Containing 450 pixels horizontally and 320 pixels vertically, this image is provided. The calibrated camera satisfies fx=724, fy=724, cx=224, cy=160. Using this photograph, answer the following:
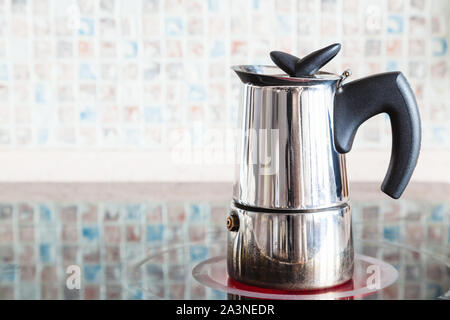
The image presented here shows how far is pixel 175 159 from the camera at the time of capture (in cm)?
159

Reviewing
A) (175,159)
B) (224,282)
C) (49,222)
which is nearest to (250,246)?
(224,282)

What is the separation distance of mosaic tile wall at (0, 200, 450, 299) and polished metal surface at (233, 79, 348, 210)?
11cm

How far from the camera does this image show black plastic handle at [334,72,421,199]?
0.69m

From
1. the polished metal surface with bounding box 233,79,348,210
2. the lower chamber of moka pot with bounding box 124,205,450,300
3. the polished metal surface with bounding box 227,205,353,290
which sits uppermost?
the polished metal surface with bounding box 233,79,348,210

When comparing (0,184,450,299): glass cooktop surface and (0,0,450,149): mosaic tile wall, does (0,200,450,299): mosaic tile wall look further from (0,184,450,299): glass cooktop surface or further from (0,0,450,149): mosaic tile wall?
(0,0,450,149): mosaic tile wall

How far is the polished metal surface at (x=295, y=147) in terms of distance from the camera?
694 millimetres

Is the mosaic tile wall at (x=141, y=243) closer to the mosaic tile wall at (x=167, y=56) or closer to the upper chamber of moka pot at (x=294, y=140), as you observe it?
the upper chamber of moka pot at (x=294, y=140)

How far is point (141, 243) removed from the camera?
0.89 meters

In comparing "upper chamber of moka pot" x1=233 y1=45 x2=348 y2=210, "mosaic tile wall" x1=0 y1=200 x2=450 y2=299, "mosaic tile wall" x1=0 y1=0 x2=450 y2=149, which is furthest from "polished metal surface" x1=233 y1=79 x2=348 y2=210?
"mosaic tile wall" x1=0 y1=0 x2=450 y2=149

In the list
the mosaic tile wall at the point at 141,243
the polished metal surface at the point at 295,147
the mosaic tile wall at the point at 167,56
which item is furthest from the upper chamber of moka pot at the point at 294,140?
the mosaic tile wall at the point at 167,56

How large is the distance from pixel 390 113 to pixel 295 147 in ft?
0.32
